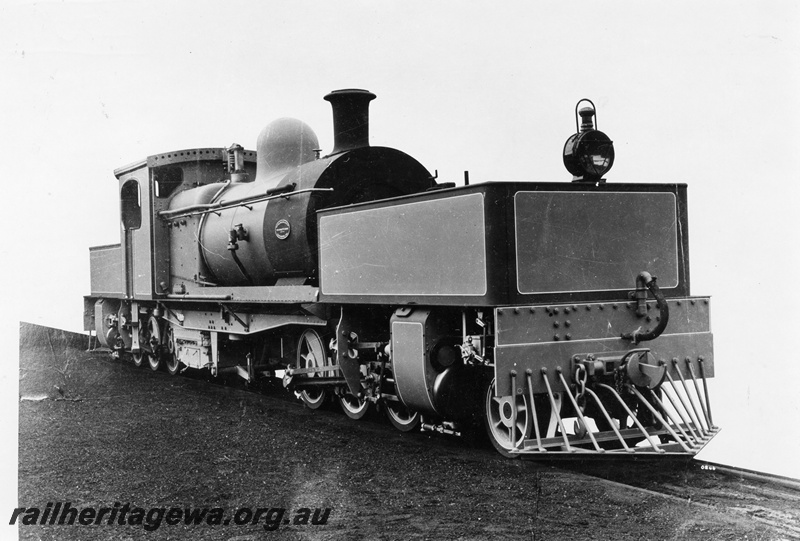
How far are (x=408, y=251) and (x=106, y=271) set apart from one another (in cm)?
804

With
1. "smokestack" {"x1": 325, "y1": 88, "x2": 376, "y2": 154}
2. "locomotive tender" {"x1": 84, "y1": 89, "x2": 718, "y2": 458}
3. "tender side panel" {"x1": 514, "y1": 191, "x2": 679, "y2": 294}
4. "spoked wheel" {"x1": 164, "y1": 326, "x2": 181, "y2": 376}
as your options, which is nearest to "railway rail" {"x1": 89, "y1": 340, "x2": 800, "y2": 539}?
"locomotive tender" {"x1": 84, "y1": 89, "x2": 718, "y2": 458}

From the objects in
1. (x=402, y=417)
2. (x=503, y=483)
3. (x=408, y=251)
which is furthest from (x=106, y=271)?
(x=503, y=483)

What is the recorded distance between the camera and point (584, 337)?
5.51 metres

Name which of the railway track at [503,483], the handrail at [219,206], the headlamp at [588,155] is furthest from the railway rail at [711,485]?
the handrail at [219,206]

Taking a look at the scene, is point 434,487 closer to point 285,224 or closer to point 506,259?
point 506,259

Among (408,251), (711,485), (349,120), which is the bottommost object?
(711,485)

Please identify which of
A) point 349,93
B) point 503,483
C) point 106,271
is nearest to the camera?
point 503,483

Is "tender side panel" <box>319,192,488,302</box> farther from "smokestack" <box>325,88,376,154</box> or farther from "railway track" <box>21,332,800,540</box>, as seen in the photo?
"railway track" <box>21,332,800,540</box>

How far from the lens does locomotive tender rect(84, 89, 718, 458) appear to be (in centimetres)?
532

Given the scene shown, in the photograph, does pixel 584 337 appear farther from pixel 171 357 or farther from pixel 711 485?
pixel 171 357

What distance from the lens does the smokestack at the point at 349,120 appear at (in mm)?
7605

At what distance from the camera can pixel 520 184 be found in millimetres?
5324

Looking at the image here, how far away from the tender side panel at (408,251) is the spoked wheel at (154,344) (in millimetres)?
4939

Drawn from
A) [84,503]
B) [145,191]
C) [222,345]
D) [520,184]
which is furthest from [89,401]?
[520,184]
